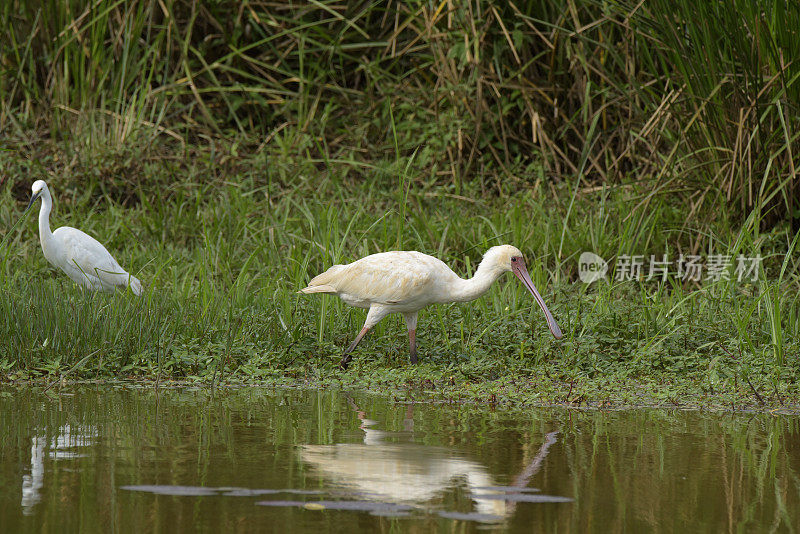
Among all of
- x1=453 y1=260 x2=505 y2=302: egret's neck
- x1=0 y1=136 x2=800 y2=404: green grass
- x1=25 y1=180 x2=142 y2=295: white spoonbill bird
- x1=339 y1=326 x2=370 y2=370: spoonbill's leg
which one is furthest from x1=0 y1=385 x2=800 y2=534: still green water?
x1=25 y1=180 x2=142 y2=295: white spoonbill bird

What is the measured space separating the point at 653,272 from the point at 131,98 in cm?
548

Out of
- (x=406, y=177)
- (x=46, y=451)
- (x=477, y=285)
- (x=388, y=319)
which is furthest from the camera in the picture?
(x=406, y=177)

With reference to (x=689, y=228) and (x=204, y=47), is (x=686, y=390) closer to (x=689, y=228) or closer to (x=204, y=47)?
(x=689, y=228)

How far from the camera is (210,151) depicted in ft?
36.7

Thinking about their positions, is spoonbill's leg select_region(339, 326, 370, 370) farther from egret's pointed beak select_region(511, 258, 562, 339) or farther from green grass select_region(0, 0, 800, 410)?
egret's pointed beak select_region(511, 258, 562, 339)

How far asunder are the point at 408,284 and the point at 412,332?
1.10 ft

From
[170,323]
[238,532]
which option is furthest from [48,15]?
[238,532]

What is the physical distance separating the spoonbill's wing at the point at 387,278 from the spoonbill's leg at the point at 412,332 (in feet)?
0.71

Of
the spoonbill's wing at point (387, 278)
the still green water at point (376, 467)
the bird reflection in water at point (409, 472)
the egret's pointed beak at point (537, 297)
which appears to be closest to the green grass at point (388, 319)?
the egret's pointed beak at point (537, 297)

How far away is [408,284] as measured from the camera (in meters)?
6.66

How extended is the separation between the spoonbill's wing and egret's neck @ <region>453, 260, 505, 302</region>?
0.19 meters

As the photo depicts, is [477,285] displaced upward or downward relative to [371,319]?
upward

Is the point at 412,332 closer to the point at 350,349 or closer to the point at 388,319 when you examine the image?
the point at 350,349

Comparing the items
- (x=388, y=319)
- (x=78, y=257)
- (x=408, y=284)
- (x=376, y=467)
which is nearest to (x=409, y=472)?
(x=376, y=467)
